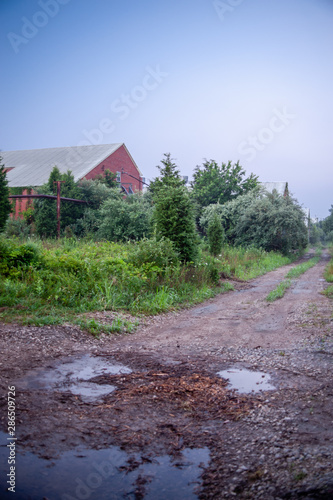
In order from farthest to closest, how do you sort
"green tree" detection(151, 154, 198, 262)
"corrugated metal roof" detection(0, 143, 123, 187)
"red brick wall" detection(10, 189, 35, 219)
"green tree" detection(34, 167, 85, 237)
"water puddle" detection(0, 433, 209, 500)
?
"corrugated metal roof" detection(0, 143, 123, 187) → "red brick wall" detection(10, 189, 35, 219) → "green tree" detection(34, 167, 85, 237) → "green tree" detection(151, 154, 198, 262) → "water puddle" detection(0, 433, 209, 500)

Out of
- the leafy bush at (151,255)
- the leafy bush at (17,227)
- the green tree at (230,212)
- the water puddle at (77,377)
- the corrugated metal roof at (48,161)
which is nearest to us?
the water puddle at (77,377)

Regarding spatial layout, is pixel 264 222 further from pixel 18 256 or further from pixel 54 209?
pixel 18 256

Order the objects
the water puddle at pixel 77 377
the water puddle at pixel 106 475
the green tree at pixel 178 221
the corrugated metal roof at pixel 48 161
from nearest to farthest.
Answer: the water puddle at pixel 106 475 < the water puddle at pixel 77 377 < the green tree at pixel 178 221 < the corrugated metal roof at pixel 48 161

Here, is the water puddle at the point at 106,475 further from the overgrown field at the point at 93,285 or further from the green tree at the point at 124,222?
the green tree at the point at 124,222

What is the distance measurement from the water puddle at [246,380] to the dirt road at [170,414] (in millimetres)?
12

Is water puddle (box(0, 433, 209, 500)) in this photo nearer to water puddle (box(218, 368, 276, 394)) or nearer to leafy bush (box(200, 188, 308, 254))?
water puddle (box(218, 368, 276, 394))

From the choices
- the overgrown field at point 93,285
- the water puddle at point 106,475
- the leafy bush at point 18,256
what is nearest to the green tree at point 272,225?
the overgrown field at point 93,285

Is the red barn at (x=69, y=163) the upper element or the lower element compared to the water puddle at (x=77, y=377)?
upper

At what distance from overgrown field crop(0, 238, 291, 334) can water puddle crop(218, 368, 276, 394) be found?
2.68m

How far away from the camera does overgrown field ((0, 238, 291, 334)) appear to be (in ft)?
23.3

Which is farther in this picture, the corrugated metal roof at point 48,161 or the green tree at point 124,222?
the corrugated metal roof at point 48,161

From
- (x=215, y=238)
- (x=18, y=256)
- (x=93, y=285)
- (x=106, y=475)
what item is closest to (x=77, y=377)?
(x=106, y=475)

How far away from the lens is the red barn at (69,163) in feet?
104

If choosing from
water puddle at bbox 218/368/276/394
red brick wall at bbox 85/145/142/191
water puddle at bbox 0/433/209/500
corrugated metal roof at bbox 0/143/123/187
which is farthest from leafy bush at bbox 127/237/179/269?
red brick wall at bbox 85/145/142/191
